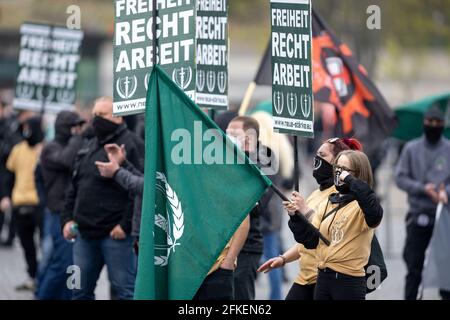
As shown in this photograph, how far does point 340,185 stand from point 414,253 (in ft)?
14.5

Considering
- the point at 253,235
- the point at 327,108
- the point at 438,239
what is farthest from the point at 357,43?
the point at 253,235

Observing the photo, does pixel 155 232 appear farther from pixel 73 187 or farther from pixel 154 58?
pixel 73 187

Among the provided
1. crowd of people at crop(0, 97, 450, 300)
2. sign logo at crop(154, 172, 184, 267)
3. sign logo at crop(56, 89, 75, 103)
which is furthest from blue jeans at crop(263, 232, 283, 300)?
sign logo at crop(154, 172, 184, 267)

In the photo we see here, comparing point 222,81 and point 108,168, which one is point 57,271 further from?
point 222,81

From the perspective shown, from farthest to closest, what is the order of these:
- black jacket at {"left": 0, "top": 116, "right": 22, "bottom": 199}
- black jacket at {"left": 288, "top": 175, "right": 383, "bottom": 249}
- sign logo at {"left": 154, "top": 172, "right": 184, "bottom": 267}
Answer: black jacket at {"left": 0, "top": 116, "right": 22, "bottom": 199}
black jacket at {"left": 288, "top": 175, "right": 383, "bottom": 249}
sign logo at {"left": 154, "top": 172, "right": 184, "bottom": 267}

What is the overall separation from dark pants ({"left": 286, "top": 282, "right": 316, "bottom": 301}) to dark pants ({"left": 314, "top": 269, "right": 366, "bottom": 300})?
0.39m

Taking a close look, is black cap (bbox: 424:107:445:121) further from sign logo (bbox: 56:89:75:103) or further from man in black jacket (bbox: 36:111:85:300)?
sign logo (bbox: 56:89:75:103)

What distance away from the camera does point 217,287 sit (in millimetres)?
7902

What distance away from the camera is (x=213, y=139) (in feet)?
24.0

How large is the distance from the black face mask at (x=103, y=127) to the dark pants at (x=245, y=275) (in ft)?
5.00

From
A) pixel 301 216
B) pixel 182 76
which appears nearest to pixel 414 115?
pixel 182 76

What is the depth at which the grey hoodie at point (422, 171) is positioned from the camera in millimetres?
12000

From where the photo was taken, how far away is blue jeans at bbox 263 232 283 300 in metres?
12.0

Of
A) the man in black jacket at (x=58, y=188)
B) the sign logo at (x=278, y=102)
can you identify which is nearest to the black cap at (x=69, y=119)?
the man in black jacket at (x=58, y=188)
